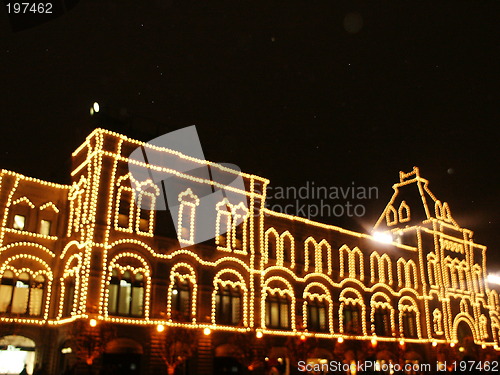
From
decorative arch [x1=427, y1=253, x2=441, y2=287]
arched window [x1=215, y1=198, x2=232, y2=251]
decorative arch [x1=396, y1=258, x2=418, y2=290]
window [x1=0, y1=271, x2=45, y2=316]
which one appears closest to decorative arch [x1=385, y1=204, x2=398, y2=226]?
decorative arch [x1=427, y1=253, x2=441, y2=287]

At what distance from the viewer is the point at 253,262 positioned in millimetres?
34750

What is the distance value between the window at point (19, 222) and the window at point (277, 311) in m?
15.3

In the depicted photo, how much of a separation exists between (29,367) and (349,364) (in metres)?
20.9

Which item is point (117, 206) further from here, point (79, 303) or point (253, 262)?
point (253, 262)

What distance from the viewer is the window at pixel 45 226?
30.8 m

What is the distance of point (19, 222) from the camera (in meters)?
30.0

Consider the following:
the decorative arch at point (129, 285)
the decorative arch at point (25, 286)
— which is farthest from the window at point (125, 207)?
the decorative arch at point (25, 286)

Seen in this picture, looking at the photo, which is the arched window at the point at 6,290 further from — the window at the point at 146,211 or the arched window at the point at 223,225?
the arched window at the point at 223,225

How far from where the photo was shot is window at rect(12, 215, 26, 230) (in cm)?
2983

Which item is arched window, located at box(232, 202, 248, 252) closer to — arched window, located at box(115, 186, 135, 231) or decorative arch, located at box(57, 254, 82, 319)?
arched window, located at box(115, 186, 135, 231)

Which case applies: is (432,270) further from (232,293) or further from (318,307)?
(232,293)

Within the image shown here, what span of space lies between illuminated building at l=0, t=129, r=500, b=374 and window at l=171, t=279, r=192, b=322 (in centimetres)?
6

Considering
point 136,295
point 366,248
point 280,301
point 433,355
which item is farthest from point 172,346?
point 433,355

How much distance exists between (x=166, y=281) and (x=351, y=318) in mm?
16173
